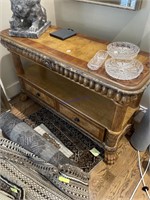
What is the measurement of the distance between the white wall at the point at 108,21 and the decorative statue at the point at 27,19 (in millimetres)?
349

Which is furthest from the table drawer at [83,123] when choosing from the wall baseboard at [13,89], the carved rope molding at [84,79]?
the wall baseboard at [13,89]

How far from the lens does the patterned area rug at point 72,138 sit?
1.33 meters

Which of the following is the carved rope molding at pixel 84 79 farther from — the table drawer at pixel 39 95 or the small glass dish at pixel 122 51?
the table drawer at pixel 39 95

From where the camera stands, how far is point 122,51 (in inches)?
41.6

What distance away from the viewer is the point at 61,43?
3.90ft

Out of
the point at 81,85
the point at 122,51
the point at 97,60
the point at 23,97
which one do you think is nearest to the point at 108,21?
the point at 122,51

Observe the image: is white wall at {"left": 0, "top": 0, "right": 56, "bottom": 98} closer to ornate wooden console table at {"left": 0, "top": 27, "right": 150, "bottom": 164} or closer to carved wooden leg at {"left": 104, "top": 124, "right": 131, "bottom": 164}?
ornate wooden console table at {"left": 0, "top": 27, "right": 150, "bottom": 164}

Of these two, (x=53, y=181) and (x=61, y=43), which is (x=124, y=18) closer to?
(x=61, y=43)

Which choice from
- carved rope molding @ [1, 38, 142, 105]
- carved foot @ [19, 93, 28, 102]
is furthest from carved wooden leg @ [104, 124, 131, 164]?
carved foot @ [19, 93, 28, 102]

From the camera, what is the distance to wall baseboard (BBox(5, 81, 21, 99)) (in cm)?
183

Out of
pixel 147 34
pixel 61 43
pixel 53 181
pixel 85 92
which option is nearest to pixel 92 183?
pixel 53 181

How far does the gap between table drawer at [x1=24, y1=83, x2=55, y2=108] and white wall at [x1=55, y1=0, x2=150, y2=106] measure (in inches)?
26.6

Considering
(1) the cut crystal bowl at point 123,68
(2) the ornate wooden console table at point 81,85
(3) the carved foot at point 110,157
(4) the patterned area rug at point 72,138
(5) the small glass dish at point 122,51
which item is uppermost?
(5) the small glass dish at point 122,51

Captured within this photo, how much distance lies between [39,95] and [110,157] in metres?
0.80
